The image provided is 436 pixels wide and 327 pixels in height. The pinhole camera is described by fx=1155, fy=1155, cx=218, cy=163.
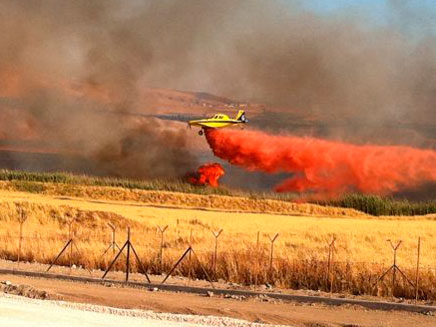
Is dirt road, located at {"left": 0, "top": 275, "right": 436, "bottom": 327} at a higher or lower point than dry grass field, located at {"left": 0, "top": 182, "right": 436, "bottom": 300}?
lower

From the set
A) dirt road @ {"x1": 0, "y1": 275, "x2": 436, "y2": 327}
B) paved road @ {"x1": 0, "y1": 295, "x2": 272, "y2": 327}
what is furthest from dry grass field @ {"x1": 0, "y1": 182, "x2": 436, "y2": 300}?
paved road @ {"x1": 0, "y1": 295, "x2": 272, "y2": 327}

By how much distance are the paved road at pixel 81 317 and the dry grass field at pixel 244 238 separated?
28.5 feet

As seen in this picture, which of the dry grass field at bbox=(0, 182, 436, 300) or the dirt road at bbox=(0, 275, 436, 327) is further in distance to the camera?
the dry grass field at bbox=(0, 182, 436, 300)

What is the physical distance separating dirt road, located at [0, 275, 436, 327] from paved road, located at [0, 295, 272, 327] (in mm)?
1716

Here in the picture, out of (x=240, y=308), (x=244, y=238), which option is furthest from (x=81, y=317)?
(x=244, y=238)

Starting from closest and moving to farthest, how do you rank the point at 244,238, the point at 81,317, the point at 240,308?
1. the point at 81,317
2. the point at 240,308
3. the point at 244,238

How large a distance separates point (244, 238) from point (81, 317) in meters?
28.5

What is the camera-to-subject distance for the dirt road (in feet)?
112

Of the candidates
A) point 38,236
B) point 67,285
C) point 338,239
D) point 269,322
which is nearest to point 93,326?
point 269,322

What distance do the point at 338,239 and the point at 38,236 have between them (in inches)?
640

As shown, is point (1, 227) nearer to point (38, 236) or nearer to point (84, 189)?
point (38, 236)

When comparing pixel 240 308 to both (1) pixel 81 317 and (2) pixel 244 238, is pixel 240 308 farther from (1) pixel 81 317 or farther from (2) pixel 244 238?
(2) pixel 244 238

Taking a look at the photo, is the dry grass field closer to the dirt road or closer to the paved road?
the dirt road

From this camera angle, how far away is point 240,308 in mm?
35812
